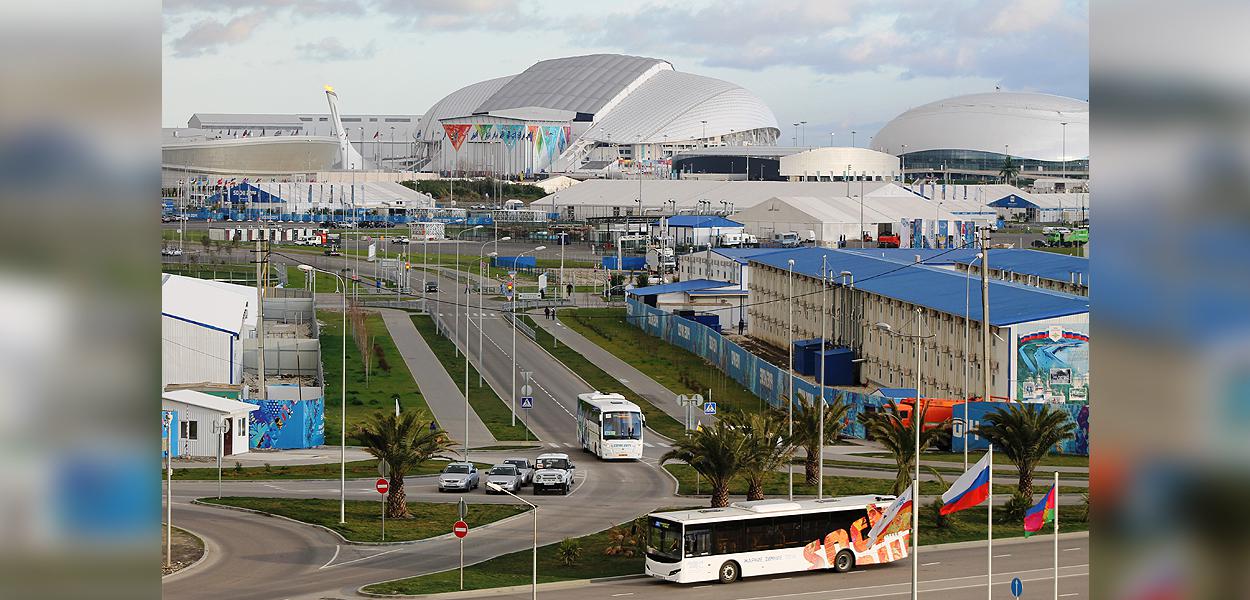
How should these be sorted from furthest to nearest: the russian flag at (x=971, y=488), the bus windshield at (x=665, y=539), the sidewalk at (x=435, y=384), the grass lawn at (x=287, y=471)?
the sidewalk at (x=435, y=384) < the grass lawn at (x=287, y=471) < the bus windshield at (x=665, y=539) < the russian flag at (x=971, y=488)

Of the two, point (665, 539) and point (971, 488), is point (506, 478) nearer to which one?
point (665, 539)

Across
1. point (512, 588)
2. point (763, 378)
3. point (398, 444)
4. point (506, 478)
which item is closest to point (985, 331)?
point (763, 378)

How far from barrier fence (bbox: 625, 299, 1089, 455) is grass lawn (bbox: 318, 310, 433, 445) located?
10116mm

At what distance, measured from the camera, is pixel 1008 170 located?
580 feet

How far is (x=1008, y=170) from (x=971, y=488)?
166 metres

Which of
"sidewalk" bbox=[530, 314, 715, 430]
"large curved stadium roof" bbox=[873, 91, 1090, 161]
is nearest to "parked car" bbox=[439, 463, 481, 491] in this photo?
"sidewalk" bbox=[530, 314, 715, 430]

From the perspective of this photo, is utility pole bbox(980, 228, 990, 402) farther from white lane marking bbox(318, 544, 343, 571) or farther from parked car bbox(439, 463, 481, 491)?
white lane marking bbox(318, 544, 343, 571)

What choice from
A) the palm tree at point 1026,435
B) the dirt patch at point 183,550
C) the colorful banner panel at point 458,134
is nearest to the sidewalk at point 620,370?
the palm tree at point 1026,435

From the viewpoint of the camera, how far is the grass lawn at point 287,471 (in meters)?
34.3

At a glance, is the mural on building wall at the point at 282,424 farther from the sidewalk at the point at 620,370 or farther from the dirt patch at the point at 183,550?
the dirt patch at the point at 183,550

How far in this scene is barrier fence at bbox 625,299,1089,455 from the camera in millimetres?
35656
